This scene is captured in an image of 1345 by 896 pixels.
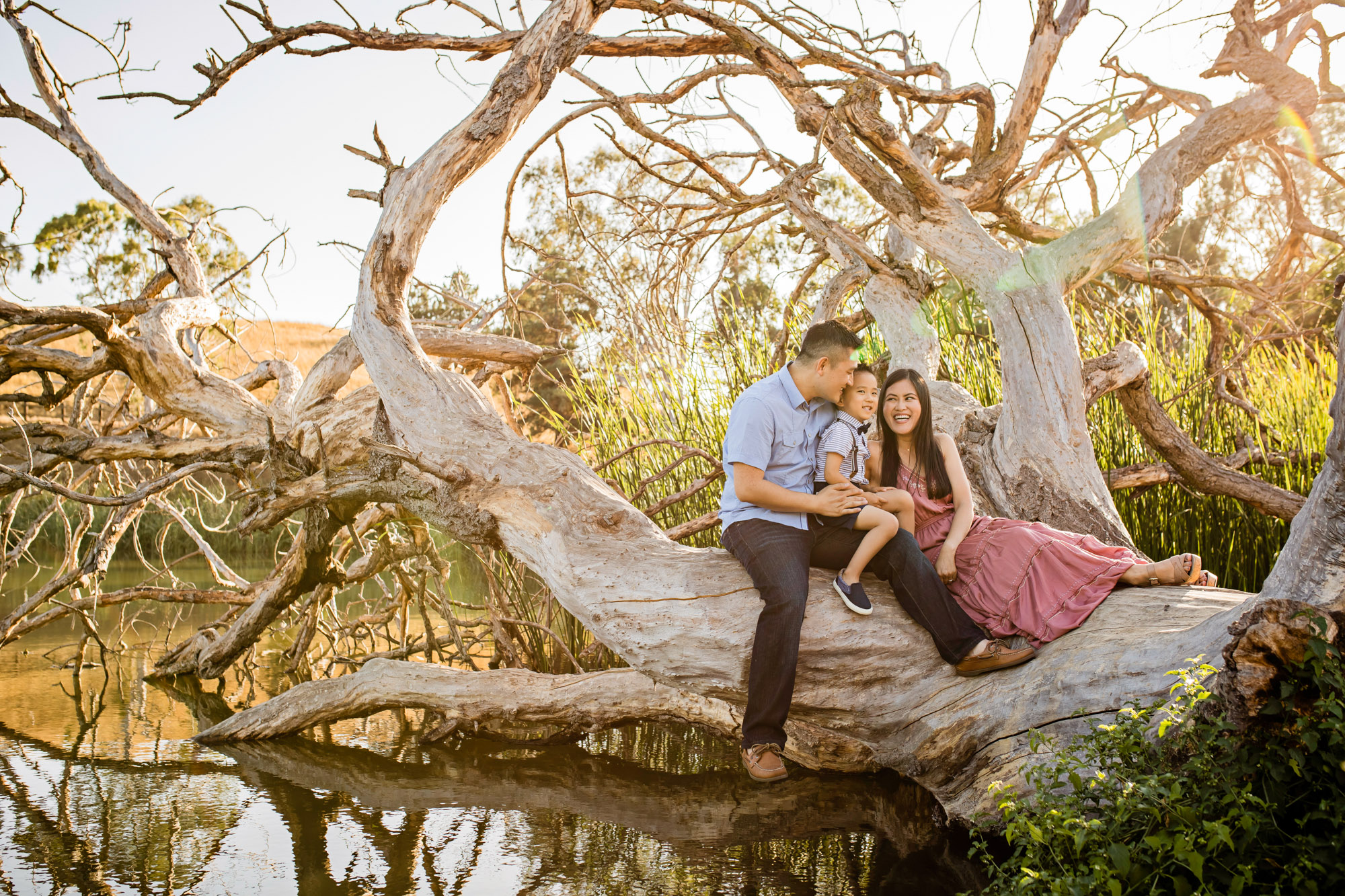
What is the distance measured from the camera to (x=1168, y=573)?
2.99m

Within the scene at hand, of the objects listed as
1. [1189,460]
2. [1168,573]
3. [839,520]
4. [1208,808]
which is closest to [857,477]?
[839,520]

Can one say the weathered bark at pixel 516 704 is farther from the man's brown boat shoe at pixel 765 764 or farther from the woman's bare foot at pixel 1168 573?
the woman's bare foot at pixel 1168 573

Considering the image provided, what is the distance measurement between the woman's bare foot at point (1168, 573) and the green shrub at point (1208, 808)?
899 mm

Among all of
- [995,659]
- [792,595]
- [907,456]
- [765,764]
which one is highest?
[907,456]

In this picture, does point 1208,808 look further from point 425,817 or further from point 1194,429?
point 1194,429

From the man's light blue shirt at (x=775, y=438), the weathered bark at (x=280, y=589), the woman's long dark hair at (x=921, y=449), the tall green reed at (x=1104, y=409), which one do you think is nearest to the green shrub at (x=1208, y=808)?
the man's light blue shirt at (x=775, y=438)

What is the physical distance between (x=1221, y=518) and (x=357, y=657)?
513cm

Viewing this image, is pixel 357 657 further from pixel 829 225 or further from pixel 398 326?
pixel 829 225

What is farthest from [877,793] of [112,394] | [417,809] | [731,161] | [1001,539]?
[112,394]

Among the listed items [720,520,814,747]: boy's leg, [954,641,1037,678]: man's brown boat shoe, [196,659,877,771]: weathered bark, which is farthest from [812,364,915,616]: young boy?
[196,659,877,771]: weathered bark

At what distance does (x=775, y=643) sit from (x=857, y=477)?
78 centimetres

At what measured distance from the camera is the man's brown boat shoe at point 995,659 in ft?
9.41

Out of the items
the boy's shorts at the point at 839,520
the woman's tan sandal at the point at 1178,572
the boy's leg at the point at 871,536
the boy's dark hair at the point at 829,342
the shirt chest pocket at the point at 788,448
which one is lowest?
the woman's tan sandal at the point at 1178,572

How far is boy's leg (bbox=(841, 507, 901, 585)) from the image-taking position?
304cm
